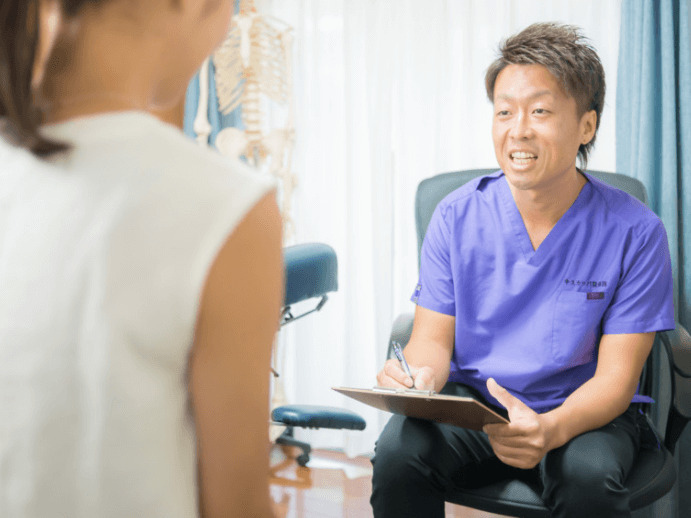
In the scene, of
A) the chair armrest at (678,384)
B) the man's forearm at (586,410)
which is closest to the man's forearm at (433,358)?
the man's forearm at (586,410)

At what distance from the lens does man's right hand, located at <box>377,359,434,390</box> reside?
1.38 m

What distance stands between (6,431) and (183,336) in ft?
0.44

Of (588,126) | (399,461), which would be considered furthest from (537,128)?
(399,461)

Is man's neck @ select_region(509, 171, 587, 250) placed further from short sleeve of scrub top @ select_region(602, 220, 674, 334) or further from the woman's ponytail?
the woman's ponytail

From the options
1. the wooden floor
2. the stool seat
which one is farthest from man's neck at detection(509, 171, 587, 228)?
the wooden floor

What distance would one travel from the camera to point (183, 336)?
415 mm

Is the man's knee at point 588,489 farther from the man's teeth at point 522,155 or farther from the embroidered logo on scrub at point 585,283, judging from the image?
the man's teeth at point 522,155

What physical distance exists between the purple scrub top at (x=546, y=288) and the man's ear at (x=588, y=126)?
110 millimetres

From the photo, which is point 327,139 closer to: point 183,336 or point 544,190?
point 544,190

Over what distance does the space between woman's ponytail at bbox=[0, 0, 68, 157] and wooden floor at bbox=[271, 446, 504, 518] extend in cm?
178

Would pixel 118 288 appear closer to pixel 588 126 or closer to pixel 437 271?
pixel 437 271

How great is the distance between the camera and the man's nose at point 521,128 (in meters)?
1.47

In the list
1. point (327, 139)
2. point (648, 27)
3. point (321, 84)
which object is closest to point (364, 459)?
point (327, 139)

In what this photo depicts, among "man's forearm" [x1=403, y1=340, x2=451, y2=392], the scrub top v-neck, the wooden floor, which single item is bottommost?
the wooden floor
